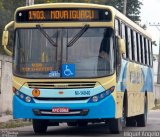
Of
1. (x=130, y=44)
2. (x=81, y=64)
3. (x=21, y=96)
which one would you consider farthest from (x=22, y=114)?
(x=130, y=44)

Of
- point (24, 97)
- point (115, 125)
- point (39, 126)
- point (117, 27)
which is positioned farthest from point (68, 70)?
point (39, 126)

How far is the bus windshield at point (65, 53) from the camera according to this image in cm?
1719

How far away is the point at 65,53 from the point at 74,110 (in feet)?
5.04

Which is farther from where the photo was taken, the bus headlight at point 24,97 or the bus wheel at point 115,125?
the bus wheel at point 115,125

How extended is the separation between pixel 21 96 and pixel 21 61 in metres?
0.95

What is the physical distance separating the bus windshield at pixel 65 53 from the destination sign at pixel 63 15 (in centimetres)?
31

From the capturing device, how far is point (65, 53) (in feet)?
56.8

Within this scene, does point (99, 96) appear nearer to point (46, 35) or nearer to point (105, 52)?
point (105, 52)

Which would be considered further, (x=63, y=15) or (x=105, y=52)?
(x=63, y=15)

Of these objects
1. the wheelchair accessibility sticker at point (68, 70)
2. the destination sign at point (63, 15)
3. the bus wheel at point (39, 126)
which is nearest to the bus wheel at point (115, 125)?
the wheelchair accessibility sticker at point (68, 70)

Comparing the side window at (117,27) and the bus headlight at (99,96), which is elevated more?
the side window at (117,27)

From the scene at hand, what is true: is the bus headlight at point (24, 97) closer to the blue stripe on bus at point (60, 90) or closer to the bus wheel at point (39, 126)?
the blue stripe on bus at point (60, 90)

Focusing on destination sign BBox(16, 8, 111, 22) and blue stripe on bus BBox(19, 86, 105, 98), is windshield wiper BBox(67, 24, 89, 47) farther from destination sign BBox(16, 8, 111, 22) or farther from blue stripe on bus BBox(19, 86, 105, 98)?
blue stripe on bus BBox(19, 86, 105, 98)

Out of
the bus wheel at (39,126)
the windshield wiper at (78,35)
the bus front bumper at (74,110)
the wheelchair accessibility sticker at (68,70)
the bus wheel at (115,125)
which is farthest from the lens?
the bus wheel at (39,126)
